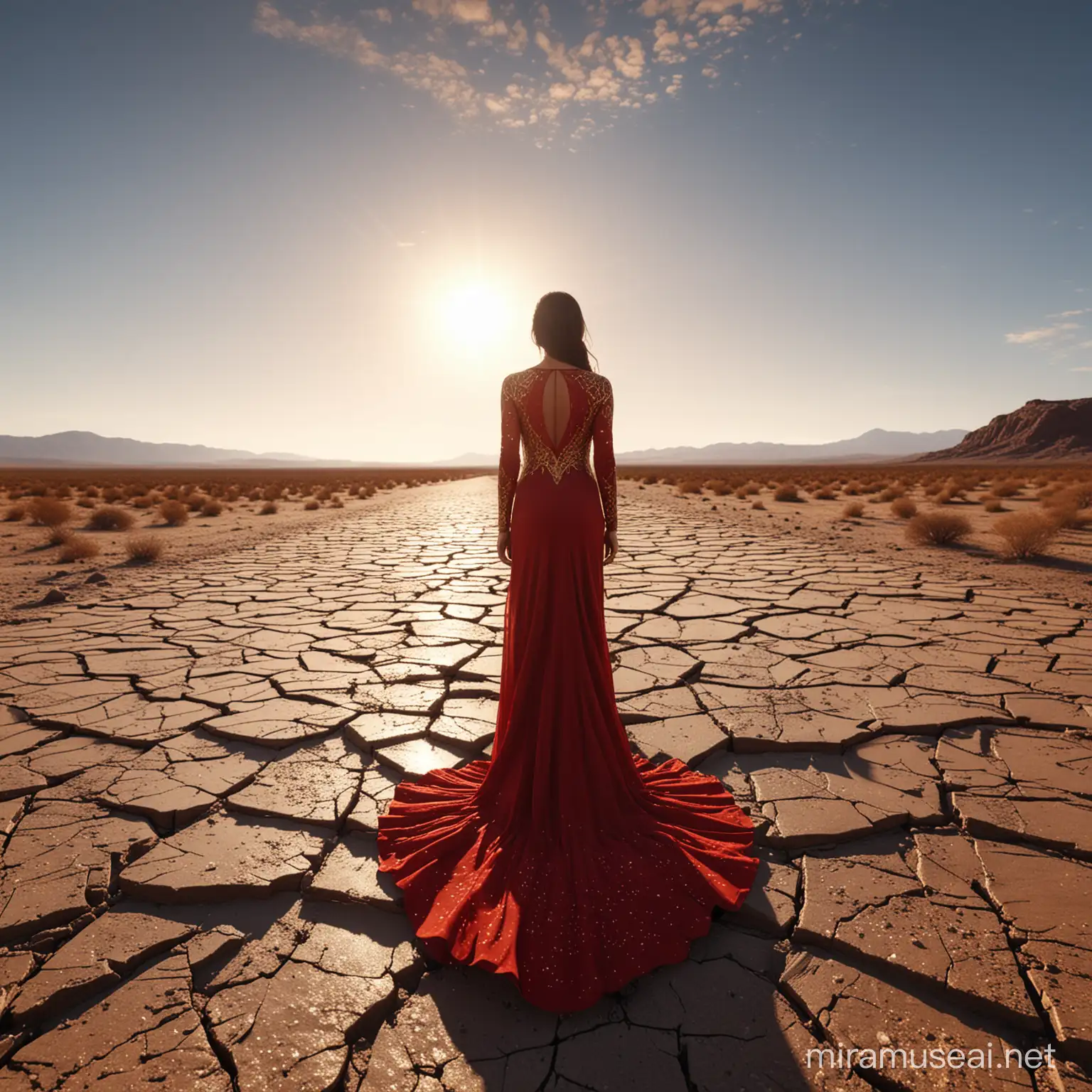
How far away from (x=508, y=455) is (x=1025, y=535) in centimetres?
740

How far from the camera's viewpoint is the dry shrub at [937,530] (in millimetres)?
8102

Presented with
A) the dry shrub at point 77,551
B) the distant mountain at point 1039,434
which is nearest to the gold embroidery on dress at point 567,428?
the dry shrub at point 77,551

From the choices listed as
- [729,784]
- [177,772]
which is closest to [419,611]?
[177,772]

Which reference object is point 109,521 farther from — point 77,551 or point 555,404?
point 555,404

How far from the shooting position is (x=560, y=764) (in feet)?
6.43

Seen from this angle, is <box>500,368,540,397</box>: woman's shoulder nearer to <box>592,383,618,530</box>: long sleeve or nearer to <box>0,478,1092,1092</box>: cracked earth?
<box>592,383,618,530</box>: long sleeve

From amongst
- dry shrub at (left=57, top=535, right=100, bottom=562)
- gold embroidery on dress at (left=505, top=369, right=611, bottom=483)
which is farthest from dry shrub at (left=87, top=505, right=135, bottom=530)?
gold embroidery on dress at (left=505, top=369, right=611, bottom=483)

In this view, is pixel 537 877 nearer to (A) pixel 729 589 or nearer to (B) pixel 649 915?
(B) pixel 649 915

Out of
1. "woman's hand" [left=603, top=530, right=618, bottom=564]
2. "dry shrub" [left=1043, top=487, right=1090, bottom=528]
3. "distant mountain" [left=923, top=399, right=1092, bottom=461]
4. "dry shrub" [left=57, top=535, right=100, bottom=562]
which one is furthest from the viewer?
"distant mountain" [left=923, top=399, right=1092, bottom=461]

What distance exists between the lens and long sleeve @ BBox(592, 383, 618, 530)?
2.00 meters

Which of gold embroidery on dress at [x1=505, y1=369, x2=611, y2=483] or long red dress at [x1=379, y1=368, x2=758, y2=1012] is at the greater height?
gold embroidery on dress at [x1=505, y1=369, x2=611, y2=483]

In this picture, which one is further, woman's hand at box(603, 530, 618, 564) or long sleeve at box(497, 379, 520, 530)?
woman's hand at box(603, 530, 618, 564)

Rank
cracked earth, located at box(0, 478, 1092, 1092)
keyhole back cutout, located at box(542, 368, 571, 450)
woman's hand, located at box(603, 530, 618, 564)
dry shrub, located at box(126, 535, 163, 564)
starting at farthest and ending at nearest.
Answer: dry shrub, located at box(126, 535, 163, 564) < woman's hand, located at box(603, 530, 618, 564) < keyhole back cutout, located at box(542, 368, 571, 450) < cracked earth, located at box(0, 478, 1092, 1092)

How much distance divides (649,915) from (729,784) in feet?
2.93
